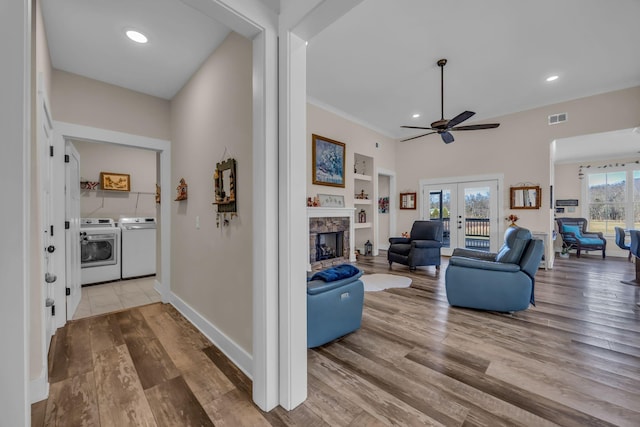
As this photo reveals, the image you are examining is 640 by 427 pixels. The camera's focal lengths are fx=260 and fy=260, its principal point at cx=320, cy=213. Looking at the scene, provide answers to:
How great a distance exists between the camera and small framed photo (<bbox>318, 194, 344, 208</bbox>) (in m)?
Result: 5.37

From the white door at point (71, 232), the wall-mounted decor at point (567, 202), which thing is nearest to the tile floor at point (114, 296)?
the white door at point (71, 232)

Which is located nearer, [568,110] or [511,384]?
[511,384]

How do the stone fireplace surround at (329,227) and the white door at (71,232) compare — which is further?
the stone fireplace surround at (329,227)

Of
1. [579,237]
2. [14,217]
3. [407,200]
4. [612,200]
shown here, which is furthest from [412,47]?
[612,200]

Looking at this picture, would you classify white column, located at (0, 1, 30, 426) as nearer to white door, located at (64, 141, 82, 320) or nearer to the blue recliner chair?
white door, located at (64, 141, 82, 320)

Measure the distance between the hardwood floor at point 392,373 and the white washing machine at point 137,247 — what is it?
5.89 ft

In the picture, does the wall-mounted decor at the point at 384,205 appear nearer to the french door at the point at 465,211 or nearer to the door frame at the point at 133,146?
the french door at the point at 465,211

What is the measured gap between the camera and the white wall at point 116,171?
15.8 feet

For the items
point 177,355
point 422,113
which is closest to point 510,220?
point 422,113

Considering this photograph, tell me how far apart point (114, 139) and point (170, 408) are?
2883 mm

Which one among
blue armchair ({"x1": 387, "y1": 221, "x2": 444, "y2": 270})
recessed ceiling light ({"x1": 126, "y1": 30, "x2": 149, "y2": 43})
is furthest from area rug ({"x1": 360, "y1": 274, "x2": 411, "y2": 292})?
recessed ceiling light ({"x1": 126, "y1": 30, "x2": 149, "y2": 43})

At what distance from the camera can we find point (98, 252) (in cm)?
425

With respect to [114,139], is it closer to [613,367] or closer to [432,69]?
[432,69]

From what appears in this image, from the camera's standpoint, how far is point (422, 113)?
5.66 metres
